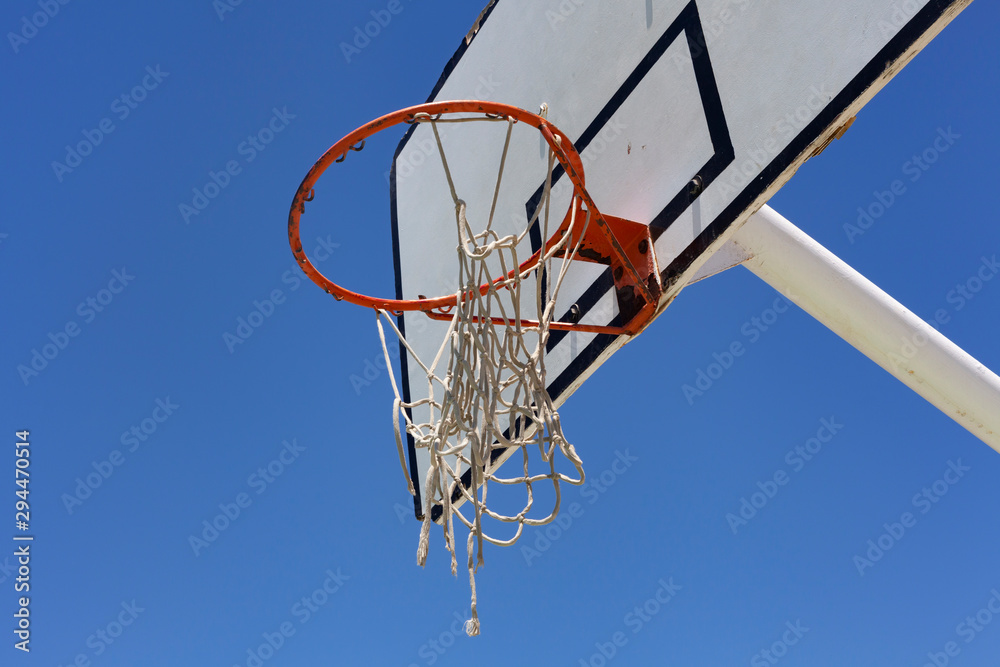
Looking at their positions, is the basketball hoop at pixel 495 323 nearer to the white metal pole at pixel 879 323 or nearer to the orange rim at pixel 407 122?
the orange rim at pixel 407 122

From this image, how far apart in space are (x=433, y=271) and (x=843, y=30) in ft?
6.13

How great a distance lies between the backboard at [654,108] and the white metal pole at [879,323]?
1.26 ft

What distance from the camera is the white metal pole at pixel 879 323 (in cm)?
263

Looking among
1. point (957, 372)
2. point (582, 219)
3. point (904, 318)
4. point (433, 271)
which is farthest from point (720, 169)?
point (433, 271)

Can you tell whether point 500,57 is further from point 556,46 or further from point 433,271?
point 433,271

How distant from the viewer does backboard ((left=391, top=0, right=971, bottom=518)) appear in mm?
2018

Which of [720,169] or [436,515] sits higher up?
[720,169]

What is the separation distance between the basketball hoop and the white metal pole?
16.7 inches

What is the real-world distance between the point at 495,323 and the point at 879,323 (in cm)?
121

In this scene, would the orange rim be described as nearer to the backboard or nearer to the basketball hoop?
the basketball hoop

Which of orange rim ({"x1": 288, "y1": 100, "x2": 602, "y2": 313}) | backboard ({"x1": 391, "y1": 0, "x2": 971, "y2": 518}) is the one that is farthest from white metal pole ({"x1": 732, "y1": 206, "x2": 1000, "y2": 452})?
orange rim ({"x1": 288, "y1": 100, "x2": 602, "y2": 313})

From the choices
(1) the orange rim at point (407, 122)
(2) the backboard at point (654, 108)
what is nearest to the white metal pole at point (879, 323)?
(2) the backboard at point (654, 108)

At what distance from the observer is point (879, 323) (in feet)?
8.73

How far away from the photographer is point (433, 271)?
11.3 feet
